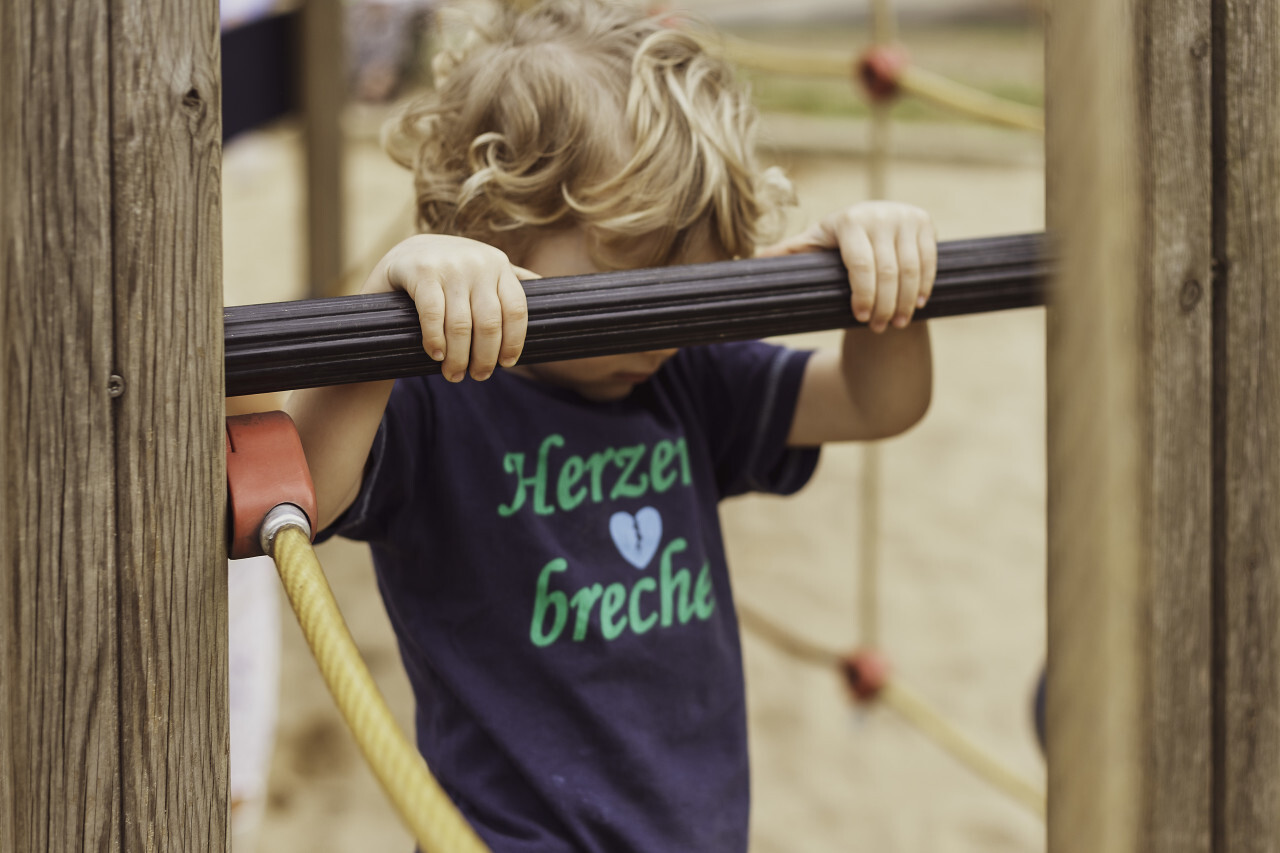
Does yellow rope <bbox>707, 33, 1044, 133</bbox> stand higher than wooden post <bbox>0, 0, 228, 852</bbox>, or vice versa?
yellow rope <bbox>707, 33, 1044, 133</bbox>

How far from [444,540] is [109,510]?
0.27 metres

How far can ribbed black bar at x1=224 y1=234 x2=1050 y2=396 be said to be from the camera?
548 millimetres

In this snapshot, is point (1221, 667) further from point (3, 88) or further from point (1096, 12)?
point (3, 88)

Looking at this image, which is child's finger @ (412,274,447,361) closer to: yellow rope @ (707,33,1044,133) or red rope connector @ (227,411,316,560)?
red rope connector @ (227,411,316,560)

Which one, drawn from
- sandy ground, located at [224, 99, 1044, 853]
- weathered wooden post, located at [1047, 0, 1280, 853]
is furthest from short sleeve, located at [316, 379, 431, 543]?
sandy ground, located at [224, 99, 1044, 853]

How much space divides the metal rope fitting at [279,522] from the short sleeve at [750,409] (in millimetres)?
394

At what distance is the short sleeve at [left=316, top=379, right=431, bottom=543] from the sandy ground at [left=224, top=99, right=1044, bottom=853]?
24.2 inches

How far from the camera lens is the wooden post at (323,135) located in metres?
2.36

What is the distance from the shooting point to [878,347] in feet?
2.76

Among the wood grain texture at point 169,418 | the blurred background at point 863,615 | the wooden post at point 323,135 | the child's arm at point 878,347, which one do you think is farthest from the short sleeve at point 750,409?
the wooden post at point 323,135

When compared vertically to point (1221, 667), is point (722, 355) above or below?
above

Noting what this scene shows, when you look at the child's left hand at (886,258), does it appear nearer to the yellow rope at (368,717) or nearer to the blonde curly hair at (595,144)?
the blonde curly hair at (595,144)

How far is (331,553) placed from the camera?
2.50 meters

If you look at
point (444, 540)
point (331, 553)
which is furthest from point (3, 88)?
point (331, 553)
